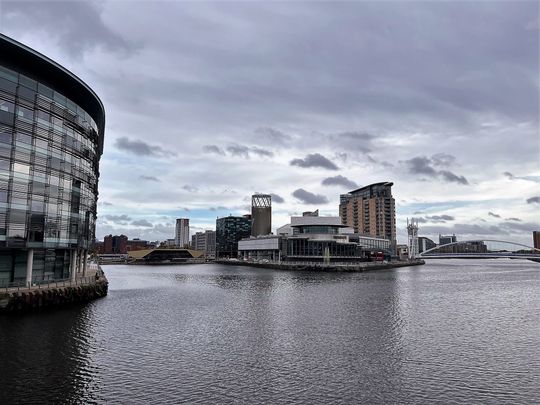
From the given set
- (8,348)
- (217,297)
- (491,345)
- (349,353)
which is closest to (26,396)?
(8,348)

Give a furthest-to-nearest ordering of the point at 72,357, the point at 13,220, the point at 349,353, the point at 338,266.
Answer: the point at 338,266 < the point at 13,220 < the point at 349,353 < the point at 72,357

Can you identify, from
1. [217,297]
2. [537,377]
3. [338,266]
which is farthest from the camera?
[338,266]

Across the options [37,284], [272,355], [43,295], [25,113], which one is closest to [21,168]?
[25,113]

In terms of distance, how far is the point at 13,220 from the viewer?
54.2m

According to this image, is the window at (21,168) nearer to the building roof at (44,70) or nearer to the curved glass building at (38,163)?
the curved glass building at (38,163)

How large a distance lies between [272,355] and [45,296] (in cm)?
3597

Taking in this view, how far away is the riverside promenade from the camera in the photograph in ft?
165

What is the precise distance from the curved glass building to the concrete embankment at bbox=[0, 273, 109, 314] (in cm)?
346

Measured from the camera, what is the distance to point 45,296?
55.2m

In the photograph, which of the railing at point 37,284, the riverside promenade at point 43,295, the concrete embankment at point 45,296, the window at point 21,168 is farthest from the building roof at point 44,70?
the concrete embankment at point 45,296

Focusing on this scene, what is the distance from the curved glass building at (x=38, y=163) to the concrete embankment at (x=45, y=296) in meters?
3.46

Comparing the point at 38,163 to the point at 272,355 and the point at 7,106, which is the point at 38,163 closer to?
the point at 7,106

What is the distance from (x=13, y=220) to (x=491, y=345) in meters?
58.4

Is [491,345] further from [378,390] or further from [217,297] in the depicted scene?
[217,297]
